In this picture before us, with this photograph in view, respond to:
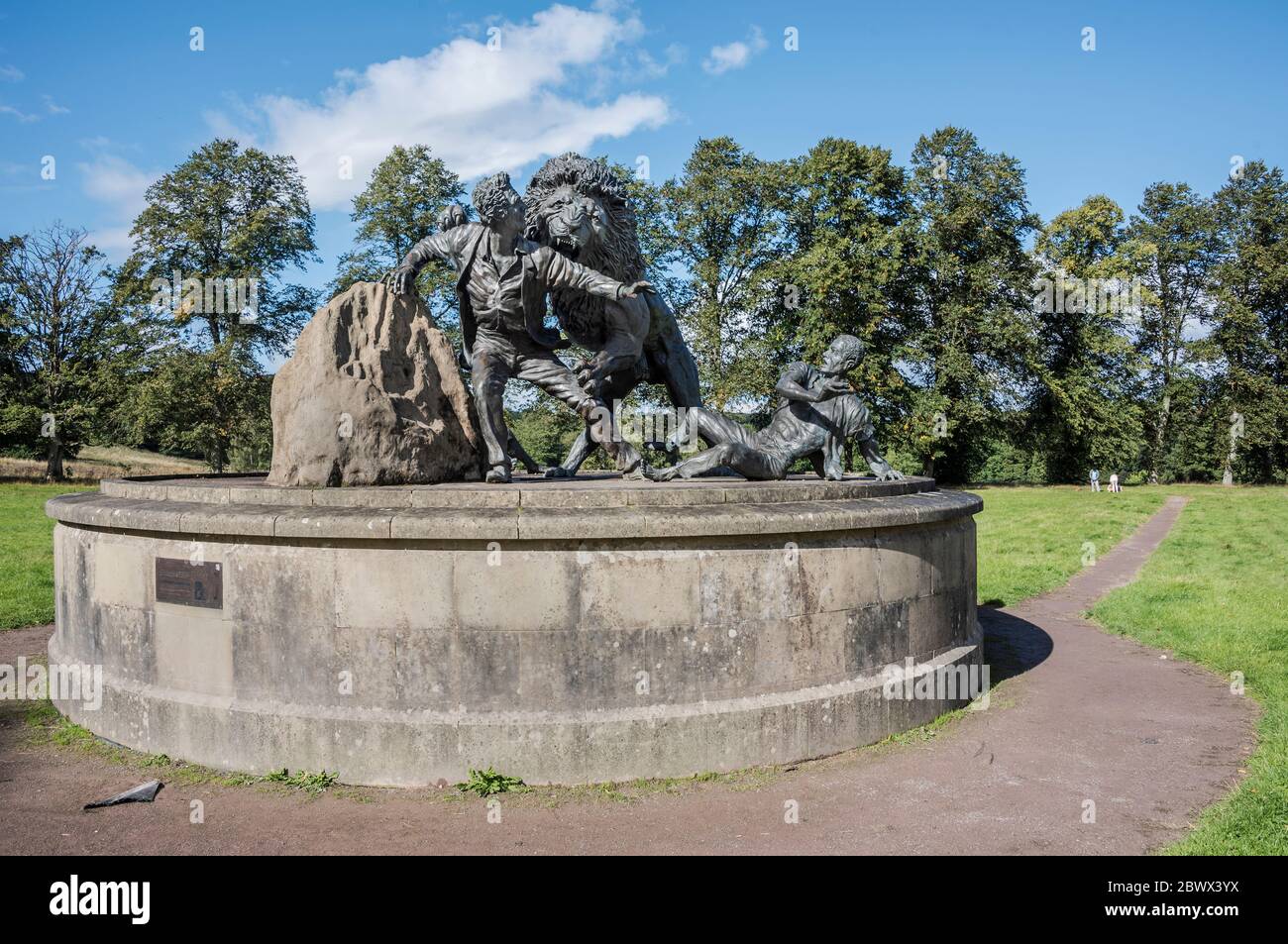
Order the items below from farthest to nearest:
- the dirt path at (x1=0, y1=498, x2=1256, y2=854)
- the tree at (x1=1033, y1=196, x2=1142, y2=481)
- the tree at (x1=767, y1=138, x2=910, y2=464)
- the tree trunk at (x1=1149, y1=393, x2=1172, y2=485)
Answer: the tree trunk at (x1=1149, y1=393, x2=1172, y2=485), the tree at (x1=1033, y1=196, x2=1142, y2=481), the tree at (x1=767, y1=138, x2=910, y2=464), the dirt path at (x1=0, y1=498, x2=1256, y2=854)

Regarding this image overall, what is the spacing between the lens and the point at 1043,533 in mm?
19656

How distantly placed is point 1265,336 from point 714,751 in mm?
47498

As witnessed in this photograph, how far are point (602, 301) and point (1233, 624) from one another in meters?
7.84

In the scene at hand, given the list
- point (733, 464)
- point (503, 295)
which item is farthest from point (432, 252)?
point (733, 464)

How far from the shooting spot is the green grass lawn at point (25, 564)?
408 inches

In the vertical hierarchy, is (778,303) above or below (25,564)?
above

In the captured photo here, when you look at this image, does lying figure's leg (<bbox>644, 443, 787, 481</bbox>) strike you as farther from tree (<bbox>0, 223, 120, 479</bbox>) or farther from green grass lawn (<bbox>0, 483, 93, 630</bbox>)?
tree (<bbox>0, 223, 120, 479</bbox>)

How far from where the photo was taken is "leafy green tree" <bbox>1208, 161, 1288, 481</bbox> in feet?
132

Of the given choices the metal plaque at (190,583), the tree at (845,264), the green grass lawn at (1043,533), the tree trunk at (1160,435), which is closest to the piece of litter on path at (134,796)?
the metal plaque at (190,583)

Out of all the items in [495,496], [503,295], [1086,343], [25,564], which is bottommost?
[25,564]

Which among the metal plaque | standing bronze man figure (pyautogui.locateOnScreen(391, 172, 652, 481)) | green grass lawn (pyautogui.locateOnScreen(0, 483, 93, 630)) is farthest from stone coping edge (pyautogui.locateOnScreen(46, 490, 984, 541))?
green grass lawn (pyautogui.locateOnScreen(0, 483, 93, 630))

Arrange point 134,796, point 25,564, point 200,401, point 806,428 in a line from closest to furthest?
point 134,796, point 806,428, point 25,564, point 200,401

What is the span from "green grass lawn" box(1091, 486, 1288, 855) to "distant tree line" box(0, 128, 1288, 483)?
15.0 meters

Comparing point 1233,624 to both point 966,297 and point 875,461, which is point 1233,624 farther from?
point 966,297
